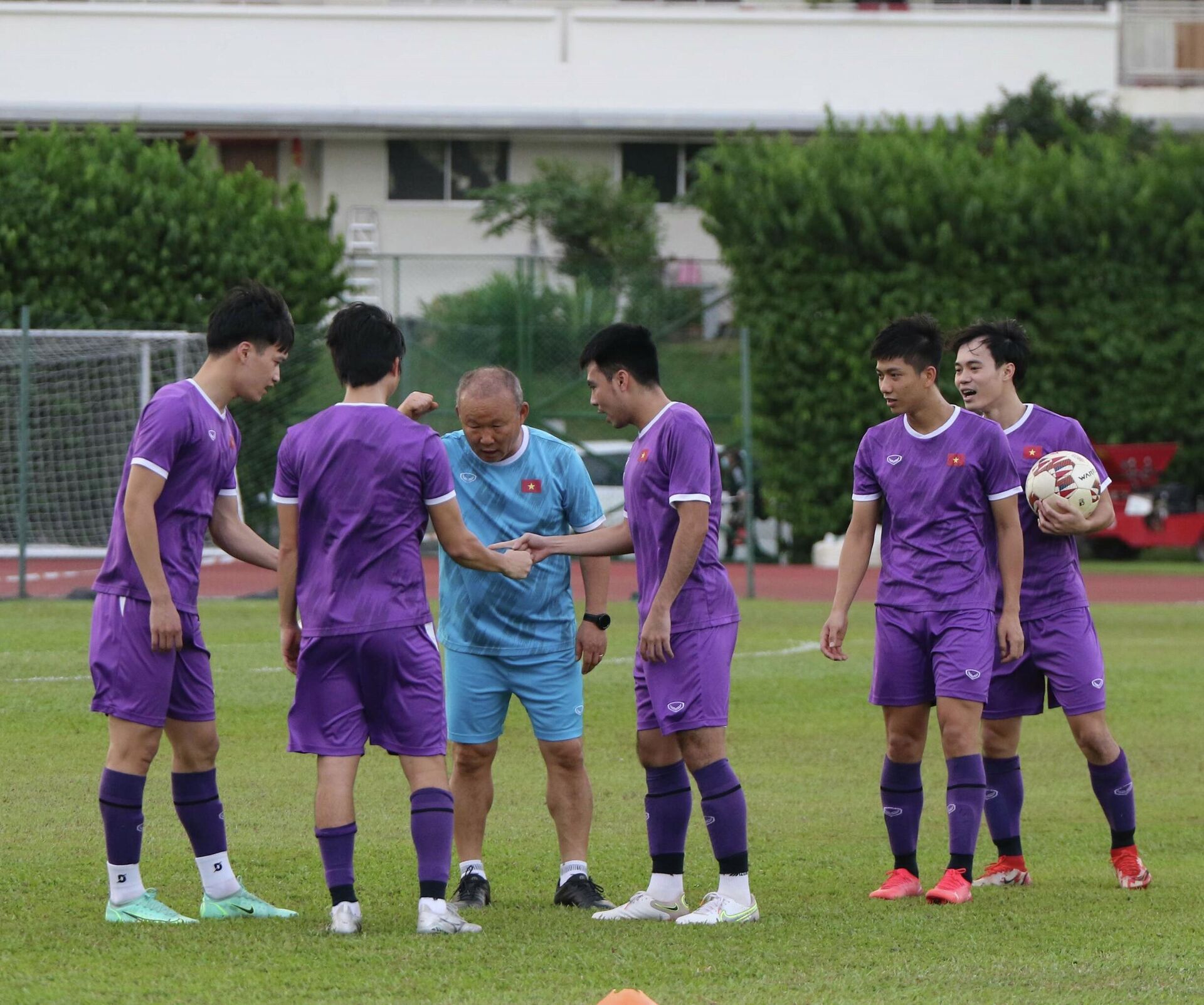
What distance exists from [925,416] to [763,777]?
3.39 metres

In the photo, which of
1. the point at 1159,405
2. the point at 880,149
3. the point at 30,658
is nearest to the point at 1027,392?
the point at 1159,405

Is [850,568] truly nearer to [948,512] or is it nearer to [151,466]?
[948,512]

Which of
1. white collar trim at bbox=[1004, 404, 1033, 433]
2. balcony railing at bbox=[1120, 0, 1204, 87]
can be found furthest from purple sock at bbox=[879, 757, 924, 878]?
balcony railing at bbox=[1120, 0, 1204, 87]

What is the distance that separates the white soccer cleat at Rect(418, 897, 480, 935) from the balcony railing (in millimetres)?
35740

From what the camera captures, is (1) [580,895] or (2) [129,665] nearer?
A: (2) [129,665]

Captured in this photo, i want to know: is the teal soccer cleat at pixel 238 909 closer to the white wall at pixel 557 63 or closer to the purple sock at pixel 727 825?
the purple sock at pixel 727 825

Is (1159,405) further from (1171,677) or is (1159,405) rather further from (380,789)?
(380,789)

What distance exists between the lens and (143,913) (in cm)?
574

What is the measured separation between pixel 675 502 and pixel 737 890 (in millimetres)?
1358

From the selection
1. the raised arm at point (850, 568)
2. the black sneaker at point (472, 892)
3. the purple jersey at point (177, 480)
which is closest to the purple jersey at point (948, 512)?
the raised arm at point (850, 568)

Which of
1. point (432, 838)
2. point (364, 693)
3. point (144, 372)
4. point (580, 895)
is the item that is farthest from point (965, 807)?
point (144, 372)

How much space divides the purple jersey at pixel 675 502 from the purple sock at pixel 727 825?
22.9 inches

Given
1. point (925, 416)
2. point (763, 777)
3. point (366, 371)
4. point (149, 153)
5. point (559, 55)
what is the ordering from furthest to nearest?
point (559, 55), point (149, 153), point (763, 777), point (925, 416), point (366, 371)

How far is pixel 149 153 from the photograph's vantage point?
25.2m
